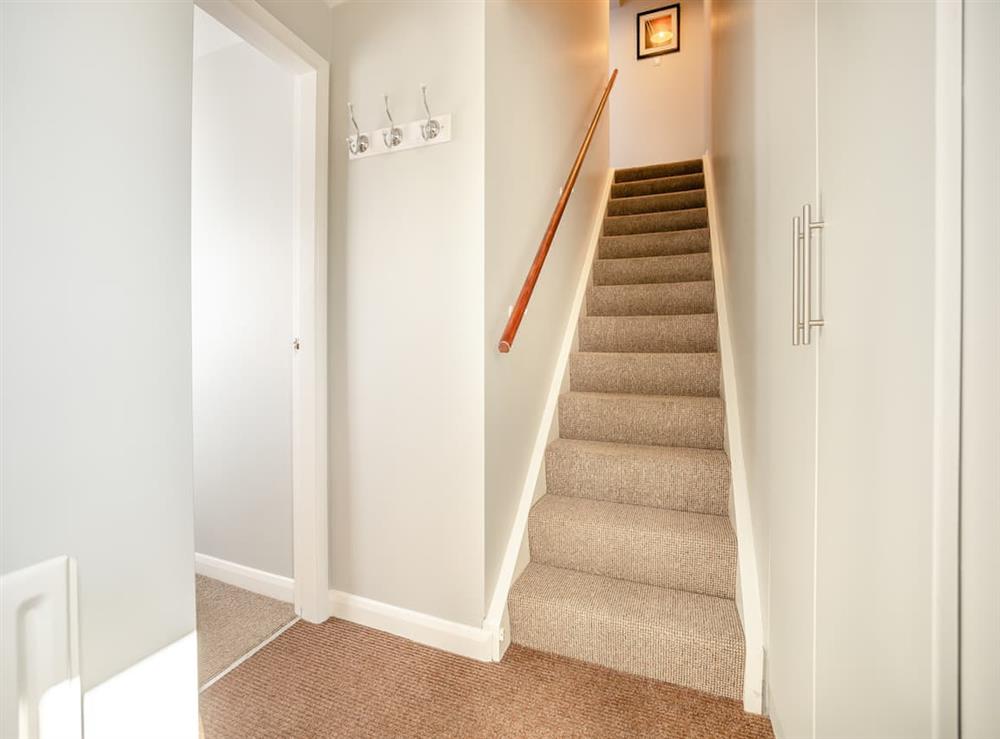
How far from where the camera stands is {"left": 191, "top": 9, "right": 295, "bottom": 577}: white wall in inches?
75.7

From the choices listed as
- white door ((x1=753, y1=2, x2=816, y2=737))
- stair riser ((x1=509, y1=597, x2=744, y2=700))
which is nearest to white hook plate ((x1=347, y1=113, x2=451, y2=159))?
white door ((x1=753, y1=2, x2=816, y2=737))

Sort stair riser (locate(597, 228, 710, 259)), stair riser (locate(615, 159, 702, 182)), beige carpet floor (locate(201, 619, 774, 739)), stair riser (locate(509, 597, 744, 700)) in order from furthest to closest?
stair riser (locate(615, 159, 702, 182)) < stair riser (locate(597, 228, 710, 259)) < stair riser (locate(509, 597, 744, 700)) < beige carpet floor (locate(201, 619, 774, 739))

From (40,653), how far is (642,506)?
1.69 meters

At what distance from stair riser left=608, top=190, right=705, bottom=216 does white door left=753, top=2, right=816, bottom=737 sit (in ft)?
6.80

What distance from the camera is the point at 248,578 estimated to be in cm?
202

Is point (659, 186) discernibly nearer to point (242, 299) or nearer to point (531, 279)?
point (531, 279)

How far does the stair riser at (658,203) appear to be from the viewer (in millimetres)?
3301

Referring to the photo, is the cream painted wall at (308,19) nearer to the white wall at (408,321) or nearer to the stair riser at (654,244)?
the white wall at (408,321)

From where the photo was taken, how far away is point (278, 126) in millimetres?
1934

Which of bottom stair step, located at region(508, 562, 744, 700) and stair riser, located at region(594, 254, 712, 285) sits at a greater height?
stair riser, located at region(594, 254, 712, 285)

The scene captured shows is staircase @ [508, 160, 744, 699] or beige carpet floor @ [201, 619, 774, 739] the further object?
staircase @ [508, 160, 744, 699]

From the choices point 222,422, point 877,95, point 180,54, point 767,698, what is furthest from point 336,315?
point 767,698

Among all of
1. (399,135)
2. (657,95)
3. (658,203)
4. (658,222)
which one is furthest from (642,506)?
(657,95)

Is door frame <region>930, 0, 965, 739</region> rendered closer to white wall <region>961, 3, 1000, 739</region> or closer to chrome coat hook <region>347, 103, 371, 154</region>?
white wall <region>961, 3, 1000, 739</region>
